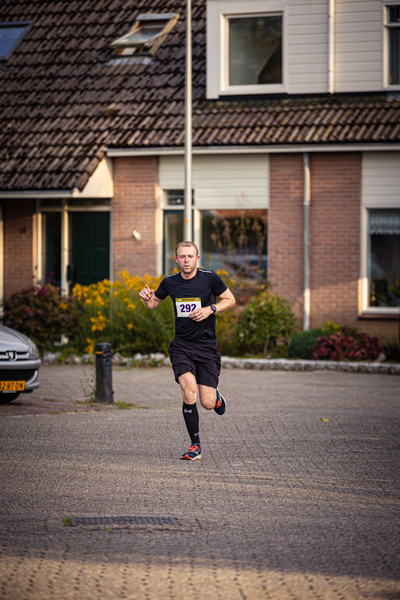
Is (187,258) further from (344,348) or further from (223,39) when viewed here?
(223,39)

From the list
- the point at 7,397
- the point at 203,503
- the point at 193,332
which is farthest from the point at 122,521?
the point at 7,397

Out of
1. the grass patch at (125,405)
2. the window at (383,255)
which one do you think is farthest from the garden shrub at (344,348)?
the grass patch at (125,405)

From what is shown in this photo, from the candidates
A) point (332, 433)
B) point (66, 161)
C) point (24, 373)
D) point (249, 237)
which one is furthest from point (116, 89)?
point (332, 433)

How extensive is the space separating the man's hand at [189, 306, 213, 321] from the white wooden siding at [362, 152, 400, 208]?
9410mm

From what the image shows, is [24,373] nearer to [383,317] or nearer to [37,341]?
[37,341]

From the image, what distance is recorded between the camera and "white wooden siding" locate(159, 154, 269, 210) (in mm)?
16484

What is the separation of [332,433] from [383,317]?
7.40m

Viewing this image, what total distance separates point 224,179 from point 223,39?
3.05 metres

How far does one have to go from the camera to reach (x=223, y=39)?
674 inches

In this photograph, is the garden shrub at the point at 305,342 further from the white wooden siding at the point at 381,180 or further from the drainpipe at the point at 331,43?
the drainpipe at the point at 331,43

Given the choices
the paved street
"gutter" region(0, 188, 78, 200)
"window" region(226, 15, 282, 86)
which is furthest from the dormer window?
the paved street

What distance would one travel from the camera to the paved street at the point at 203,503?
4.27 m

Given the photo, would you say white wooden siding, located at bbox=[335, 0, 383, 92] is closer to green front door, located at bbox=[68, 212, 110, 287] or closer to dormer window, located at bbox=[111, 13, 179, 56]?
dormer window, located at bbox=[111, 13, 179, 56]

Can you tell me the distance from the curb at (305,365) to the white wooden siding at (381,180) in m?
3.57
